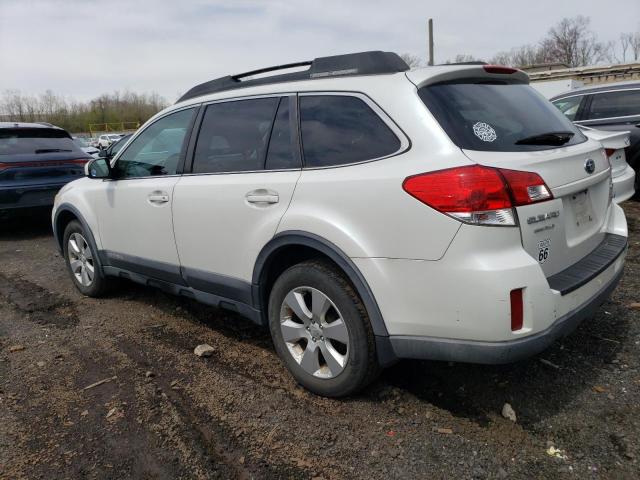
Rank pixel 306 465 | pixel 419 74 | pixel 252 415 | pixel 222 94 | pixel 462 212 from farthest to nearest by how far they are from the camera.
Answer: pixel 222 94, pixel 252 415, pixel 419 74, pixel 306 465, pixel 462 212

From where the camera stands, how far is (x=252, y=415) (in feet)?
9.14

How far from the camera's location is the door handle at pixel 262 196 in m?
2.91

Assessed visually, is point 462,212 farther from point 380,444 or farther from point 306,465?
point 306,465

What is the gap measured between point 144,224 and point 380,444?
8.08ft

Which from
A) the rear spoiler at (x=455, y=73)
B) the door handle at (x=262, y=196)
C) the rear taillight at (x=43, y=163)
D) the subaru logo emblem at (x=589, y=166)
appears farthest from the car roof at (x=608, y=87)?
the rear taillight at (x=43, y=163)

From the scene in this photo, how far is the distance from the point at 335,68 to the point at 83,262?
3.35 meters

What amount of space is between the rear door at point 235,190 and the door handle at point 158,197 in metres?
0.14

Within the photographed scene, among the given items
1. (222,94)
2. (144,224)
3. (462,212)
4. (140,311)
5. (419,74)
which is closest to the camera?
(462,212)

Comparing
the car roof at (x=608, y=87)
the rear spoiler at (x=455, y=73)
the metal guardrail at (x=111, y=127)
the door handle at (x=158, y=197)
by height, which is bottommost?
the door handle at (x=158, y=197)

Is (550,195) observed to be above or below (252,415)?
above

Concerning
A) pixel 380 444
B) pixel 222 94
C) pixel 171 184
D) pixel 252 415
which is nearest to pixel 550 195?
pixel 380 444

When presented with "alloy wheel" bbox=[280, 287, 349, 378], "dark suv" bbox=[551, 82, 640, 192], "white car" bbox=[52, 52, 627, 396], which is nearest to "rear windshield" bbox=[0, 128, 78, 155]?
"white car" bbox=[52, 52, 627, 396]

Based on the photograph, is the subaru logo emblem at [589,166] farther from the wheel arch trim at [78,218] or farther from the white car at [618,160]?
the wheel arch trim at [78,218]

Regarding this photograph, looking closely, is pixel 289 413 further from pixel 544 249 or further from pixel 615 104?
pixel 615 104
